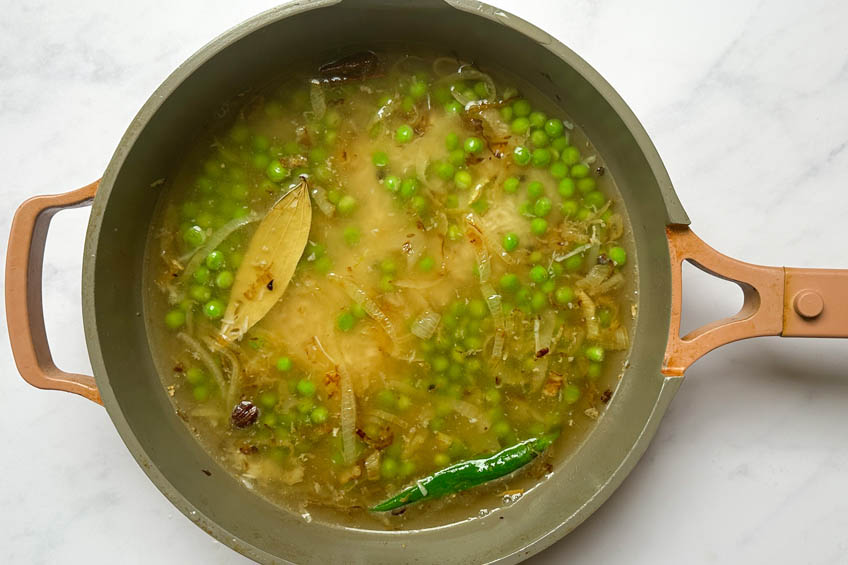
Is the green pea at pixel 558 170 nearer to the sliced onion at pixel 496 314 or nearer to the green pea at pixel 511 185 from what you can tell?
the green pea at pixel 511 185

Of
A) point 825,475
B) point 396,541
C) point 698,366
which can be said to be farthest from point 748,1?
point 396,541

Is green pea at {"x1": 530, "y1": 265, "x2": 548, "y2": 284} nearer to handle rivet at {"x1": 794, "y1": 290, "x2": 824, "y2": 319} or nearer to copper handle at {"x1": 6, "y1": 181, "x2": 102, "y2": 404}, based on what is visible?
handle rivet at {"x1": 794, "y1": 290, "x2": 824, "y2": 319}

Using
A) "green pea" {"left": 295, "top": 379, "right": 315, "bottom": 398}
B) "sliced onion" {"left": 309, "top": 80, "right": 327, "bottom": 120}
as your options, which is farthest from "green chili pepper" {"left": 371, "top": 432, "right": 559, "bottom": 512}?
"sliced onion" {"left": 309, "top": 80, "right": 327, "bottom": 120}

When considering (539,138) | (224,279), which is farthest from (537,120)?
(224,279)

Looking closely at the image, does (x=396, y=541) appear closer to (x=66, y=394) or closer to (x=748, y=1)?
(x=66, y=394)

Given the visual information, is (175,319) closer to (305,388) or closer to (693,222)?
(305,388)
